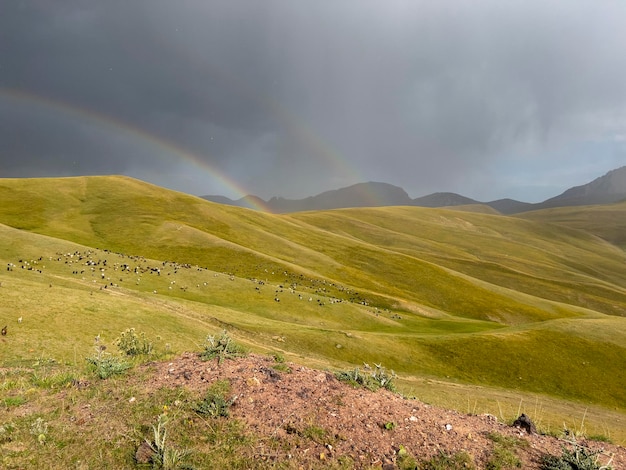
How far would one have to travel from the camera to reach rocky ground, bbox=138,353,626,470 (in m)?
10.2

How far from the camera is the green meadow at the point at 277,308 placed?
28.6 metres

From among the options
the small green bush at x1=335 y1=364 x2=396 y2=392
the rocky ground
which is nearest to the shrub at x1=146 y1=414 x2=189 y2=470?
the rocky ground

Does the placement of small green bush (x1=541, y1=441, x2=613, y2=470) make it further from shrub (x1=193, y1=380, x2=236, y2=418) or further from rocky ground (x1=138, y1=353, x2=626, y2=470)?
shrub (x1=193, y1=380, x2=236, y2=418)

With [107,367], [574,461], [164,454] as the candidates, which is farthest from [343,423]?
[107,367]

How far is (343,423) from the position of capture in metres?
11.2

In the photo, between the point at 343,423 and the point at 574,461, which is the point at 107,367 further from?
the point at 574,461

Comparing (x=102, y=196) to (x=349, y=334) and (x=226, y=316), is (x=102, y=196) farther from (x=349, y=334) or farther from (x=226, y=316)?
(x=349, y=334)

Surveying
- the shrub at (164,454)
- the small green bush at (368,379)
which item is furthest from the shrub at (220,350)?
the shrub at (164,454)

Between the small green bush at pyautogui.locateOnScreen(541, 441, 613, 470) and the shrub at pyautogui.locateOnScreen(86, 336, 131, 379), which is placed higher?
the shrub at pyautogui.locateOnScreen(86, 336, 131, 379)

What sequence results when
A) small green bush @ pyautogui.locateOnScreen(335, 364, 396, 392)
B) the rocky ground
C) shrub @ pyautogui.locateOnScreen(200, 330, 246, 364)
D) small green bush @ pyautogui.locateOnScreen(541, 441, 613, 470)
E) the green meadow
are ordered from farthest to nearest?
the green meadow → shrub @ pyautogui.locateOnScreen(200, 330, 246, 364) → small green bush @ pyautogui.locateOnScreen(335, 364, 396, 392) → the rocky ground → small green bush @ pyautogui.locateOnScreen(541, 441, 613, 470)

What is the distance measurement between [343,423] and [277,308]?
45497 mm

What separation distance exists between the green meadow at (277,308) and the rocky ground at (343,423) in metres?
2.24

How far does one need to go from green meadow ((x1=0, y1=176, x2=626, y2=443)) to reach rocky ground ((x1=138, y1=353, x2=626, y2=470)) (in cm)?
224

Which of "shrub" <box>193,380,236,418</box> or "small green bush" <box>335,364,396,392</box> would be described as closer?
"shrub" <box>193,380,236,418</box>
